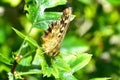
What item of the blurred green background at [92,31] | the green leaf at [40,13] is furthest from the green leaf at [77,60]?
the blurred green background at [92,31]

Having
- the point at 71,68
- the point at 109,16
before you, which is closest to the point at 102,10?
the point at 109,16

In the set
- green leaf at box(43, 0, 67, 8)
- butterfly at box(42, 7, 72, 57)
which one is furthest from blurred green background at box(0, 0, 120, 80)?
butterfly at box(42, 7, 72, 57)

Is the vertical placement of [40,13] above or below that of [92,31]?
below

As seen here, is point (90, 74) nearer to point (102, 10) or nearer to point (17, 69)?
point (102, 10)

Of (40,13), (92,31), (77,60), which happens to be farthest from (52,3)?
(92,31)

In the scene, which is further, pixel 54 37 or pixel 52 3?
pixel 52 3

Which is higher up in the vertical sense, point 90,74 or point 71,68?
point 90,74

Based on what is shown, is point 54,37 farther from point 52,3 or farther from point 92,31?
point 92,31
